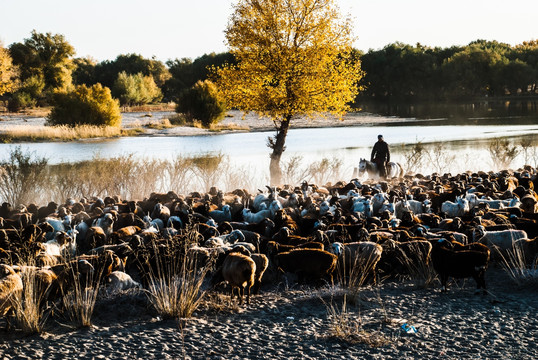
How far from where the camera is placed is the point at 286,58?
85.9 feet

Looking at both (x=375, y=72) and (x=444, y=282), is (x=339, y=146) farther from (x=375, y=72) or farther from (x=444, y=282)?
(x=375, y=72)

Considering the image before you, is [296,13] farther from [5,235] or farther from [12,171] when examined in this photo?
[5,235]

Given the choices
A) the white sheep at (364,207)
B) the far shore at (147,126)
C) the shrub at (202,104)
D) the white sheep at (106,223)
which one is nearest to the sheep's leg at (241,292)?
the white sheep at (106,223)

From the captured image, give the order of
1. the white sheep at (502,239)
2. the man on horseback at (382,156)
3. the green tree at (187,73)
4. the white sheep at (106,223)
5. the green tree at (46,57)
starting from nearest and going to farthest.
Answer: the white sheep at (502,239) → the white sheep at (106,223) → the man on horseback at (382,156) → the green tree at (46,57) → the green tree at (187,73)

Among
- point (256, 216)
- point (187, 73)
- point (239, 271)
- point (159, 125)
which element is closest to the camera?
point (239, 271)

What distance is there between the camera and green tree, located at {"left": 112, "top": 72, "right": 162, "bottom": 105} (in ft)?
307

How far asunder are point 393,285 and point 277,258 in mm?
2089

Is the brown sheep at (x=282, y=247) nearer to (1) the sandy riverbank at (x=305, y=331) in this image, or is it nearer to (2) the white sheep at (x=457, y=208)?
(1) the sandy riverbank at (x=305, y=331)

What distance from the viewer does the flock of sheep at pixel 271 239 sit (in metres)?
9.61

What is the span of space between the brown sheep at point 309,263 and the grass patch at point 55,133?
164 ft

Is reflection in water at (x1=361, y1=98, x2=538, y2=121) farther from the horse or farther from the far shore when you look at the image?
the horse

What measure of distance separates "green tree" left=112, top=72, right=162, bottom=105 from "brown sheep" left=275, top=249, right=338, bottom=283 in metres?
86.1

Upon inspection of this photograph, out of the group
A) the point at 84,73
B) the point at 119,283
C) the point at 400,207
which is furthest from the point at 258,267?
the point at 84,73

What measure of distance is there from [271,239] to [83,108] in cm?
5521
